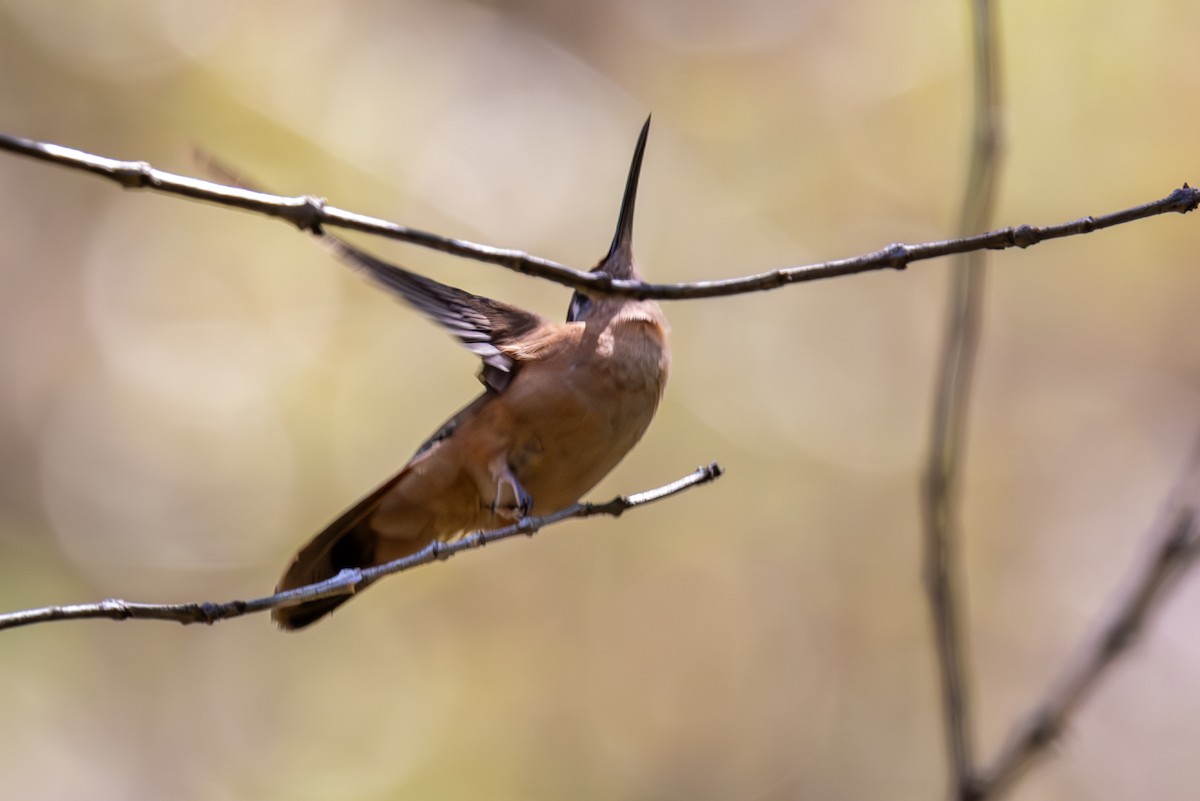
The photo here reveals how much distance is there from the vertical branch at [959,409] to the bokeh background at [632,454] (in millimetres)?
4043

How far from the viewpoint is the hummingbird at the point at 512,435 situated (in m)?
2.92

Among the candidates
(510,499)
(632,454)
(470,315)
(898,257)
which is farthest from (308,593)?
(632,454)

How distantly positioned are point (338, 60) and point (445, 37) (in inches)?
31.5

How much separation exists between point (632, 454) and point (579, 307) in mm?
3114

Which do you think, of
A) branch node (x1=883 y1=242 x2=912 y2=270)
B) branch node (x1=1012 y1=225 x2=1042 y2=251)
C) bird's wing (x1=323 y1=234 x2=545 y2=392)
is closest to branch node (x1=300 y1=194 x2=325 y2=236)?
bird's wing (x1=323 y1=234 x2=545 y2=392)

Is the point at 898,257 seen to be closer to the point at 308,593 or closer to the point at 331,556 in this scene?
the point at 308,593

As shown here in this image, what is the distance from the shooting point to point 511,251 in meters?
1.76

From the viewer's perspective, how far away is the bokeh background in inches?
258

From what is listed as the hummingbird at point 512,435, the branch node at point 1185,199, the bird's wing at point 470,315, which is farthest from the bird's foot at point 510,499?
the branch node at point 1185,199

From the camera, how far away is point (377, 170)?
23.1ft

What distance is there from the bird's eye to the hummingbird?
0.33 m

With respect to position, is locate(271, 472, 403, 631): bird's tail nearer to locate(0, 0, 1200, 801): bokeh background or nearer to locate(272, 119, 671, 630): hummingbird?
locate(272, 119, 671, 630): hummingbird

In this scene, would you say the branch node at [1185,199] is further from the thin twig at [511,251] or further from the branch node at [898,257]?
the branch node at [898,257]

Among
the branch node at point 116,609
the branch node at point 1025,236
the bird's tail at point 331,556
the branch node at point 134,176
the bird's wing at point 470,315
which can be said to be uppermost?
the bird's wing at point 470,315
